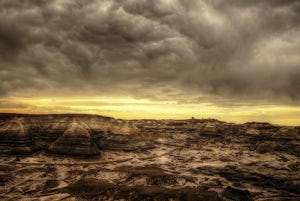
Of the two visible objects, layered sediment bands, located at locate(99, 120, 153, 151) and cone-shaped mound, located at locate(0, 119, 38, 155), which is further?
layered sediment bands, located at locate(99, 120, 153, 151)

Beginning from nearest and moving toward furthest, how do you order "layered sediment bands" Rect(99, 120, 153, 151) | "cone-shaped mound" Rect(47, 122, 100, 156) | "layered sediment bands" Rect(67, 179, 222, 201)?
"layered sediment bands" Rect(67, 179, 222, 201) < "cone-shaped mound" Rect(47, 122, 100, 156) < "layered sediment bands" Rect(99, 120, 153, 151)

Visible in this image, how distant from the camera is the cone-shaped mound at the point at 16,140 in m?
80.6

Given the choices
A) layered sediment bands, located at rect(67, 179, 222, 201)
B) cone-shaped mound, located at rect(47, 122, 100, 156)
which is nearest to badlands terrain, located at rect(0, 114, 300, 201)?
cone-shaped mound, located at rect(47, 122, 100, 156)

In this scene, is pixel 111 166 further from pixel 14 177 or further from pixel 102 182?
pixel 14 177

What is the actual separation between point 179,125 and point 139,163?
108300 mm

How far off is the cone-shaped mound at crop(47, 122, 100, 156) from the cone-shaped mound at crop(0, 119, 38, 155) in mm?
7171

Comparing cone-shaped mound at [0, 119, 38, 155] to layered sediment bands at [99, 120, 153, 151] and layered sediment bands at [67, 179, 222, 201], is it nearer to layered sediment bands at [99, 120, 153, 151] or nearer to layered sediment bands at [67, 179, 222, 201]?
layered sediment bands at [99, 120, 153, 151]

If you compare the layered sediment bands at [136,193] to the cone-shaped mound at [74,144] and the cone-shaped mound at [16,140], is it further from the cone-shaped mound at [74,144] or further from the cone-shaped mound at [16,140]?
the cone-shaped mound at [16,140]

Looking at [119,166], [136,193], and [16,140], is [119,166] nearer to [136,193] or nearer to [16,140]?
[136,193]

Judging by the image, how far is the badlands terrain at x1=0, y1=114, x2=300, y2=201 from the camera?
50844 millimetres

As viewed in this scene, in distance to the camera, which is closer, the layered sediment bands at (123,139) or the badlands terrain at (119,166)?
the badlands terrain at (119,166)

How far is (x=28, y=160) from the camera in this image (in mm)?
77312

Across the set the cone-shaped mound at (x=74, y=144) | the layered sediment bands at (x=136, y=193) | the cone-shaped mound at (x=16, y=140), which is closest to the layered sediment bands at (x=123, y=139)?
the cone-shaped mound at (x=74, y=144)

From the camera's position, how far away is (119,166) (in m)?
76.1
